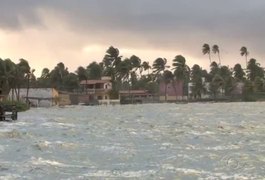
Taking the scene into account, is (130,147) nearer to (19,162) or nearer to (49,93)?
(19,162)

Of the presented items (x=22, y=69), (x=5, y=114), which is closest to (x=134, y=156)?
(x=5, y=114)

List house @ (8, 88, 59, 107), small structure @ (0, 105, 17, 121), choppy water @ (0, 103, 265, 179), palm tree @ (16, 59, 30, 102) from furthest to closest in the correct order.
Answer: house @ (8, 88, 59, 107), palm tree @ (16, 59, 30, 102), small structure @ (0, 105, 17, 121), choppy water @ (0, 103, 265, 179)

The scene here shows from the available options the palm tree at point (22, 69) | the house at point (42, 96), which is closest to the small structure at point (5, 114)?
the palm tree at point (22, 69)

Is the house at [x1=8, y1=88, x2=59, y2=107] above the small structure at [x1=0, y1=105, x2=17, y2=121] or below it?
above

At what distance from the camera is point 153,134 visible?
4444cm

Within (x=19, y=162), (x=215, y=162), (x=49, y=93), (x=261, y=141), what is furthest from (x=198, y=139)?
(x=49, y=93)

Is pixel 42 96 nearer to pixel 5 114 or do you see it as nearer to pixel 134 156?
pixel 5 114

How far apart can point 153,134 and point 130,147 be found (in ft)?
34.4

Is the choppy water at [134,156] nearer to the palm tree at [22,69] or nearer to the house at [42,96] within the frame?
the palm tree at [22,69]

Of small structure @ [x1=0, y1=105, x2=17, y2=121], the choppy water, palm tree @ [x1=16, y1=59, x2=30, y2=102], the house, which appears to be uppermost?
palm tree @ [x1=16, y1=59, x2=30, y2=102]

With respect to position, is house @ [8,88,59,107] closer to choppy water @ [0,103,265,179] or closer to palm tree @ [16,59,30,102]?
palm tree @ [16,59,30,102]

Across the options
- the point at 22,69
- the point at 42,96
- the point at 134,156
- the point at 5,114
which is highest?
the point at 22,69

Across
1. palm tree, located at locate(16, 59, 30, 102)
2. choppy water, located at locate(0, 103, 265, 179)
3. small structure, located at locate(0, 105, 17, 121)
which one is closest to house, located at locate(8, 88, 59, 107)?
palm tree, located at locate(16, 59, 30, 102)

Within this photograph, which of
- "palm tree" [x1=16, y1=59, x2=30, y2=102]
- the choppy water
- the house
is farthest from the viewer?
the house
